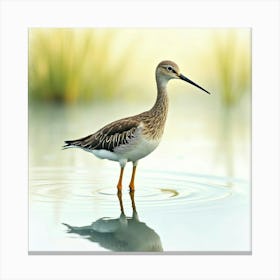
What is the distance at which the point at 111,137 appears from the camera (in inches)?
365

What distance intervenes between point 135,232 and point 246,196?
3.86 feet

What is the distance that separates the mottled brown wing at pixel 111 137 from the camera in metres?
9.18

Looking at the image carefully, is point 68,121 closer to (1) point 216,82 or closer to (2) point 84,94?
(2) point 84,94

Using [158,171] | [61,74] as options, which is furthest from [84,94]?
[158,171]

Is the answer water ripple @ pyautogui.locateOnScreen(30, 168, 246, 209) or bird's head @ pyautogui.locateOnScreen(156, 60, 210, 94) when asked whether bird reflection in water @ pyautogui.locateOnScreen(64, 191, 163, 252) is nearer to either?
water ripple @ pyautogui.locateOnScreen(30, 168, 246, 209)

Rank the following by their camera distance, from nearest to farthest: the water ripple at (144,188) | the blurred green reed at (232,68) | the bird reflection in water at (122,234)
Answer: the bird reflection in water at (122,234) → the water ripple at (144,188) → the blurred green reed at (232,68)

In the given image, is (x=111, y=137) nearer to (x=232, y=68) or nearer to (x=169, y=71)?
(x=169, y=71)

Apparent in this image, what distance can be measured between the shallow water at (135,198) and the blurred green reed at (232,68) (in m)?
0.47

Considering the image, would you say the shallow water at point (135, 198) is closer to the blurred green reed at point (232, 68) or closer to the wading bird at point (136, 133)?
the wading bird at point (136, 133)

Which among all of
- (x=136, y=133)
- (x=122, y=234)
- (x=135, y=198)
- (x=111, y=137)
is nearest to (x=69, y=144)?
(x=111, y=137)

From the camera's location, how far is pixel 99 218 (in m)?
8.62

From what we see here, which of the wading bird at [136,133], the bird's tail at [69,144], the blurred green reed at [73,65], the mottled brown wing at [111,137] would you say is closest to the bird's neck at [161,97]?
the wading bird at [136,133]

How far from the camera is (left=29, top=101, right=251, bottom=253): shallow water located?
839cm

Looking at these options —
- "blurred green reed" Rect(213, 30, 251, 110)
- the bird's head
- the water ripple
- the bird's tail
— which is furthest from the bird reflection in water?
"blurred green reed" Rect(213, 30, 251, 110)
